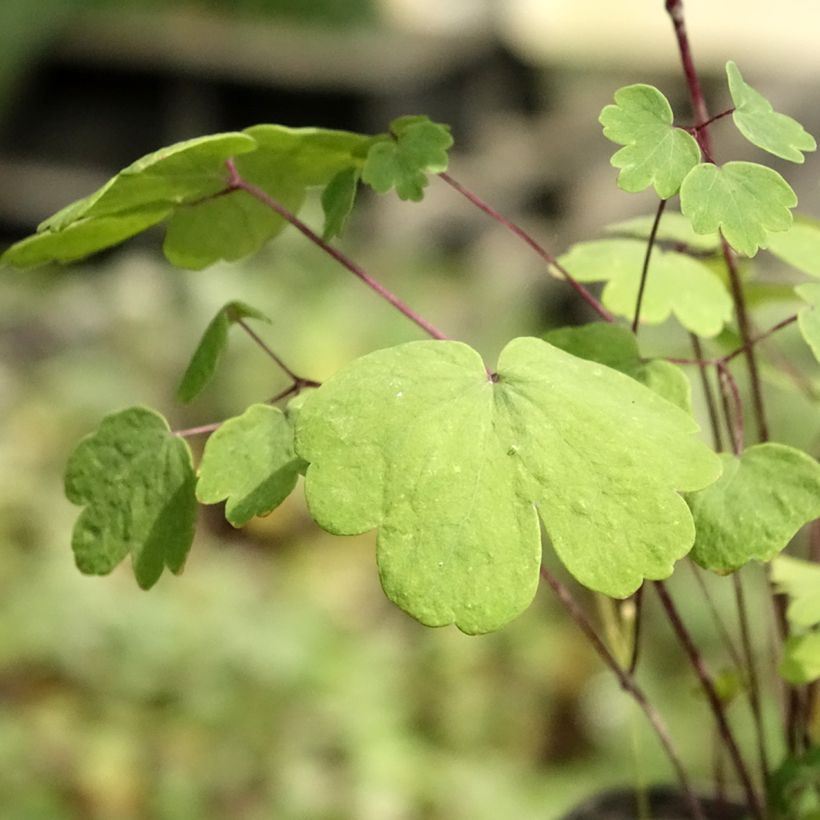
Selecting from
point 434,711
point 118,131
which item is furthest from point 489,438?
point 118,131

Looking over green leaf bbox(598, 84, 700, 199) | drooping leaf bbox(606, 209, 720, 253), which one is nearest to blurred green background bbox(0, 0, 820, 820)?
drooping leaf bbox(606, 209, 720, 253)

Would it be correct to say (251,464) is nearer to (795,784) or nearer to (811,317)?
(811,317)

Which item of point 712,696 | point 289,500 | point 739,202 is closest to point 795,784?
point 712,696

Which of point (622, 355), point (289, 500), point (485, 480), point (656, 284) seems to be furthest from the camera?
point (289, 500)

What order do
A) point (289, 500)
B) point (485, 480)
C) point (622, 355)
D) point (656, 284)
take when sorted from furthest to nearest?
point (289, 500) < point (656, 284) < point (622, 355) < point (485, 480)

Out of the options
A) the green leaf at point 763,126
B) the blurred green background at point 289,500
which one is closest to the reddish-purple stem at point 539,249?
the green leaf at point 763,126

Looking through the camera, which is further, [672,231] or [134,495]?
[672,231]

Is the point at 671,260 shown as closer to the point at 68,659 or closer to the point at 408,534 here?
the point at 408,534
